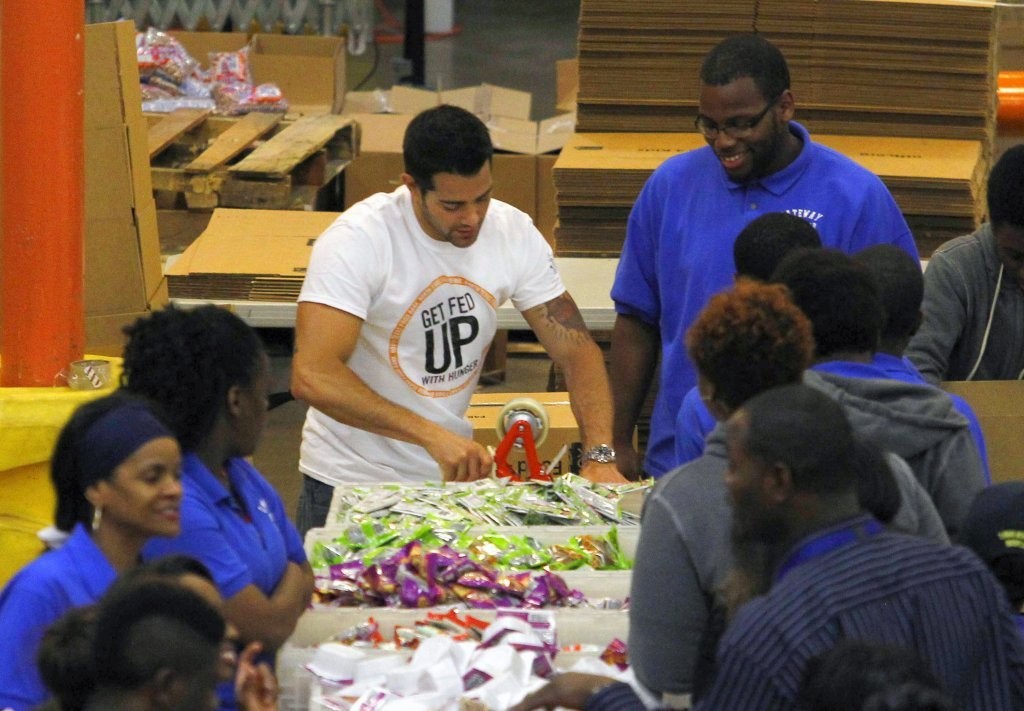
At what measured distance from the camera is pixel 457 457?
3959 mm

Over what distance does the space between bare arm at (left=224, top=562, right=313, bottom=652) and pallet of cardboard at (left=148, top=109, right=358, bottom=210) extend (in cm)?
495

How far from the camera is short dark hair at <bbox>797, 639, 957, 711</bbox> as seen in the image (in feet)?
6.48

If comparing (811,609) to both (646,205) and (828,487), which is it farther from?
(646,205)

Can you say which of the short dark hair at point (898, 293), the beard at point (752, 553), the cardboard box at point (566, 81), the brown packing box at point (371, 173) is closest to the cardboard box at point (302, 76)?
the brown packing box at point (371, 173)

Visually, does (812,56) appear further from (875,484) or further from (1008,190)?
(875,484)

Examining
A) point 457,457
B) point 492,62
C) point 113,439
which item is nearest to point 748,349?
point 113,439

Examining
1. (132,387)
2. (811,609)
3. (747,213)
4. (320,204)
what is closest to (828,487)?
(811,609)

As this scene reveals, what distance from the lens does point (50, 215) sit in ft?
13.4

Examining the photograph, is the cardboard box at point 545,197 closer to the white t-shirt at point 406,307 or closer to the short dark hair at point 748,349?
the white t-shirt at point 406,307

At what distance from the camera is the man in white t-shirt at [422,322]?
13.0ft

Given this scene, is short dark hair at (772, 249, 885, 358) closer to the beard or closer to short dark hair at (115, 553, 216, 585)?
the beard

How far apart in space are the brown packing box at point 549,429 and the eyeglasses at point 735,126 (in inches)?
50.8

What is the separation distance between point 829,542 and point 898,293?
40.2 inches

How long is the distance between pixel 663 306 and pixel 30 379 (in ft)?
5.71
